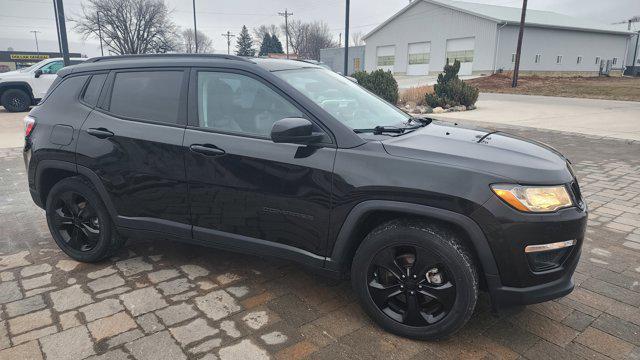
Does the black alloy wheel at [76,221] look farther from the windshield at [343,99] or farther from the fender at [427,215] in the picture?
the fender at [427,215]

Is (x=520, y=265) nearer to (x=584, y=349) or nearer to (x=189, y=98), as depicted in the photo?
(x=584, y=349)

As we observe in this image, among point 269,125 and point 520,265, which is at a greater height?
point 269,125

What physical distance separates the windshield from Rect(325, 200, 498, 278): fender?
1.98 ft

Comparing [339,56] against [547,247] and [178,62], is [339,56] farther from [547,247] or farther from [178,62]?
[547,247]

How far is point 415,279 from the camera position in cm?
262

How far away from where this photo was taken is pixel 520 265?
2.41 meters

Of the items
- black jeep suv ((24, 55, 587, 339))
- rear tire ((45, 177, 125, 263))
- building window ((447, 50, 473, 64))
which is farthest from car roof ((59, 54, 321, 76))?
building window ((447, 50, 473, 64))

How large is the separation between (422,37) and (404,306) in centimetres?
4266

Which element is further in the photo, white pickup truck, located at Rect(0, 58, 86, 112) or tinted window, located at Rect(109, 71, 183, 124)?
white pickup truck, located at Rect(0, 58, 86, 112)

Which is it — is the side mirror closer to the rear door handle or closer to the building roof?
the rear door handle

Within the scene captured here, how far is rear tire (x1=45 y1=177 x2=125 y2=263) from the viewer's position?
358 centimetres

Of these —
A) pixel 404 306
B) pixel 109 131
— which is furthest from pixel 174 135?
pixel 404 306

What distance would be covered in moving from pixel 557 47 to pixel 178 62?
45.3 m

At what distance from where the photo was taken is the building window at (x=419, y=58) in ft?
137
